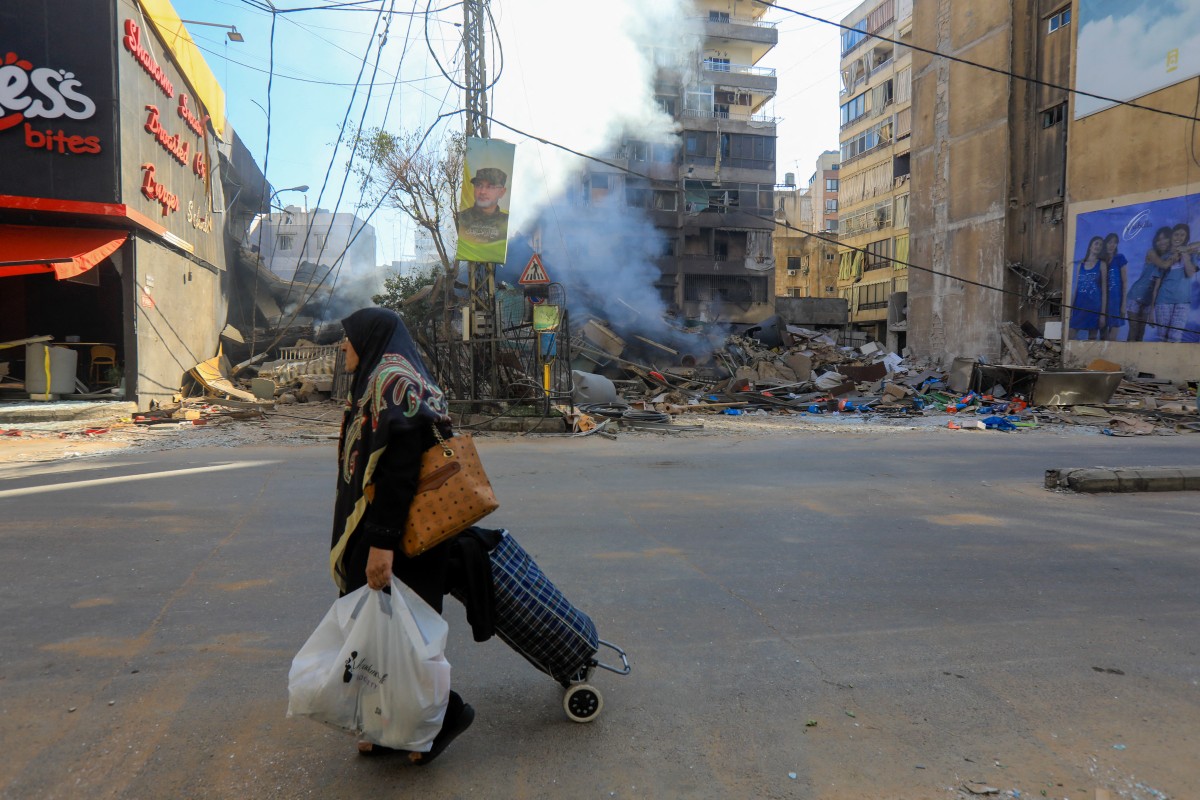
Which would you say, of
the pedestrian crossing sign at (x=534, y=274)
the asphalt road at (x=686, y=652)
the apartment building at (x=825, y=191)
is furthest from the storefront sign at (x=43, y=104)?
the apartment building at (x=825, y=191)

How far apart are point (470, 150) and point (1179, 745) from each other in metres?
12.9

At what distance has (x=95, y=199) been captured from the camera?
14.0 meters

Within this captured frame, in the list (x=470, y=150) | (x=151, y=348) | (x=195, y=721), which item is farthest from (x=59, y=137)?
(x=195, y=721)

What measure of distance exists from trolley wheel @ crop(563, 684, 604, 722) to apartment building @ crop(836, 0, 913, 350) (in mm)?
41268

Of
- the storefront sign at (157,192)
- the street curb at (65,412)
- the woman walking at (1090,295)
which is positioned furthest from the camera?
Result: the woman walking at (1090,295)

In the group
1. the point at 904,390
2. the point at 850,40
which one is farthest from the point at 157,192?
the point at 850,40

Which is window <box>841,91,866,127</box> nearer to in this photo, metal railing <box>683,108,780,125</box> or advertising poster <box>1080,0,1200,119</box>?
metal railing <box>683,108,780,125</box>

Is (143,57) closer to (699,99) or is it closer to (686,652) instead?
(686,652)

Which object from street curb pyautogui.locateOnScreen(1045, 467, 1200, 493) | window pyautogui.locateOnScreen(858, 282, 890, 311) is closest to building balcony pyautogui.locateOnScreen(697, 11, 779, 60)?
window pyautogui.locateOnScreen(858, 282, 890, 311)

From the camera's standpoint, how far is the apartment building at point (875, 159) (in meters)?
43.1

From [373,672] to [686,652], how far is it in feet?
5.23

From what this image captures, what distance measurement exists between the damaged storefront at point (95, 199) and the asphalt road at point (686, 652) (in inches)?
372

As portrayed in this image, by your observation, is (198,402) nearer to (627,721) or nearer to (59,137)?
(59,137)

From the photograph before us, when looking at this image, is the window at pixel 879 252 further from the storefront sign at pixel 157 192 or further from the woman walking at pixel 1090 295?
the storefront sign at pixel 157 192
